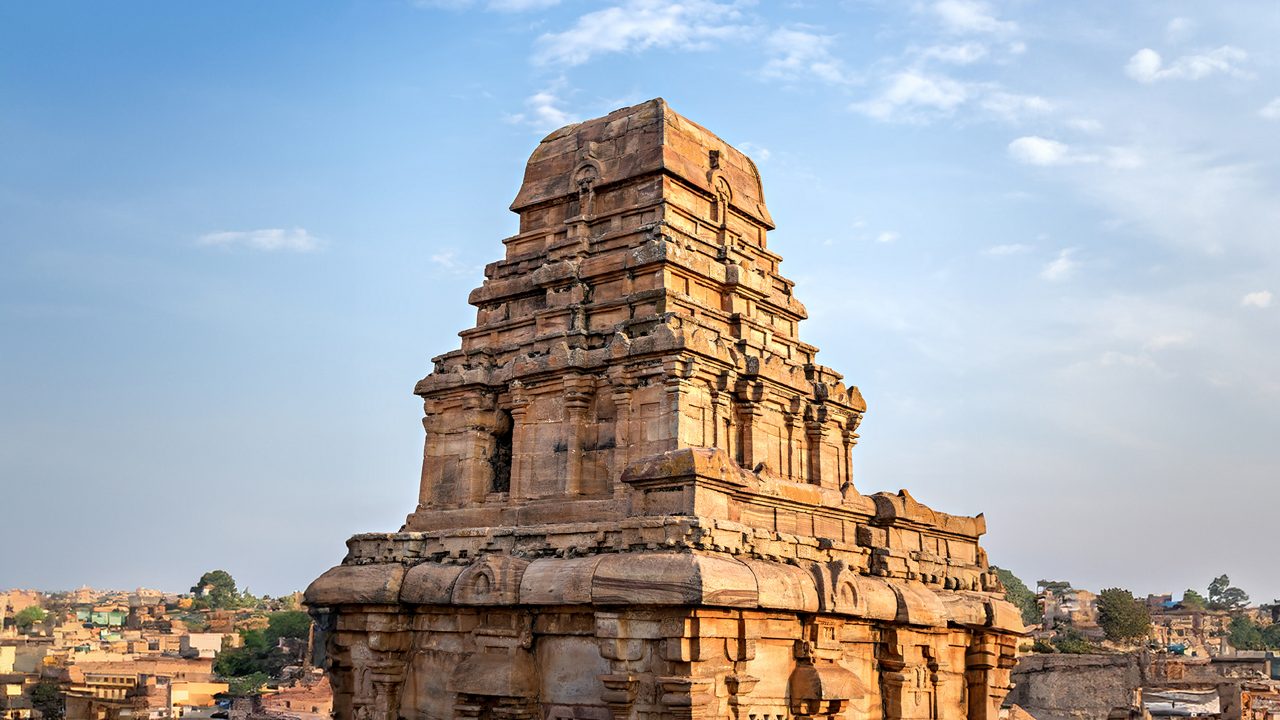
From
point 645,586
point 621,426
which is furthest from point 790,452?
point 645,586

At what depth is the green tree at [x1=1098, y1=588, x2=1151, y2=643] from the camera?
78.9 m

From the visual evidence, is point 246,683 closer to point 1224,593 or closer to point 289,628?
point 289,628

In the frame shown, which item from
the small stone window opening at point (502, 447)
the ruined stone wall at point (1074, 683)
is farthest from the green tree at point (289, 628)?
the small stone window opening at point (502, 447)

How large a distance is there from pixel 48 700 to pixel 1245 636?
109288 millimetres

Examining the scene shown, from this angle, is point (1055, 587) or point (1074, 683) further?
point (1055, 587)

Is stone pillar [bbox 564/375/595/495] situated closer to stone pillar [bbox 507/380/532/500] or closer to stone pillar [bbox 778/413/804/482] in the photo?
stone pillar [bbox 507/380/532/500]

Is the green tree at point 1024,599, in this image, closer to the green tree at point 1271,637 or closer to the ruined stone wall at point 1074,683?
the green tree at point 1271,637

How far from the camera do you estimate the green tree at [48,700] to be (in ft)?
169

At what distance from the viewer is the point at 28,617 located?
12912 centimetres

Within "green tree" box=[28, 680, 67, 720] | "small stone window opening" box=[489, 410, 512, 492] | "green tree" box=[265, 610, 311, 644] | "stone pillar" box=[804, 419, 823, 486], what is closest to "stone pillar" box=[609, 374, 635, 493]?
Result: "small stone window opening" box=[489, 410, 512, 492]

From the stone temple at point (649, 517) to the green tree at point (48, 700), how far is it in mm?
42617

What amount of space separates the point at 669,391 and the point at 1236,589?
208 m

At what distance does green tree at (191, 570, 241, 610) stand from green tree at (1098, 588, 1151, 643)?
122980 millimetres

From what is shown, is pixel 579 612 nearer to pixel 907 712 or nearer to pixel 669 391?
pixel 669 391
